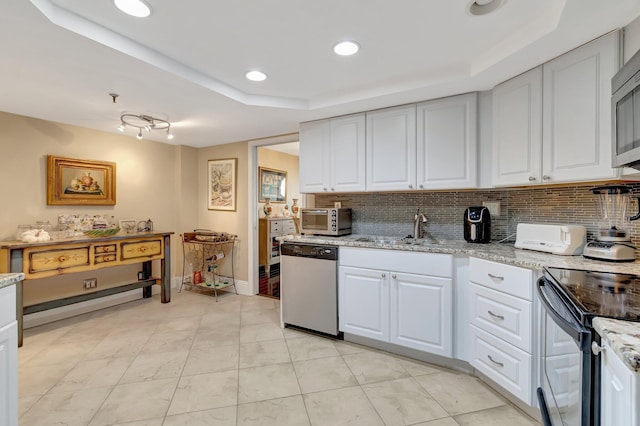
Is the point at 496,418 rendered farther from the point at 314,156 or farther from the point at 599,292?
the point at 314,156

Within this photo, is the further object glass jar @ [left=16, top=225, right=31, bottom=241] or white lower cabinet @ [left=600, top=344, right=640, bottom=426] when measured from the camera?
glass jar @ [left=16, top=225, right=31, bottom=241]

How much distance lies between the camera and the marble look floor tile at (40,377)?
1959 mm

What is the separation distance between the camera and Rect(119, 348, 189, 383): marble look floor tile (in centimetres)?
212

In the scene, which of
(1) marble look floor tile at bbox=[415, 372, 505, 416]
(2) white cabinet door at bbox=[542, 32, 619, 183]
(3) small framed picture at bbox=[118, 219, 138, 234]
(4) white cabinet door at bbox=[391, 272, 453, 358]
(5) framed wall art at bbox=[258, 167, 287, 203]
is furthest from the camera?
(5) framed wall art at bbox=[258, 167, 287, 203]

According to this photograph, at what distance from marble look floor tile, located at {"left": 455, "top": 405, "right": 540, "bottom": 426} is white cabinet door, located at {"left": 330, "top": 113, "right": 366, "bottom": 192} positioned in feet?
6.00

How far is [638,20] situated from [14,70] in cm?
361

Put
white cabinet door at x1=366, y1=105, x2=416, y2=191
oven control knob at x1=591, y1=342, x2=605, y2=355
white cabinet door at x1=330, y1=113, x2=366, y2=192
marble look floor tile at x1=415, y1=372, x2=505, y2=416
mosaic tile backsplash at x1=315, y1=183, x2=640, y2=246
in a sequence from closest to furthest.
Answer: oven control knob at x1=591, y1=342, x2=605, y2=355 < marble look floor tile at x1=415, y1=372, x2=505, y2=416 < mosaic tile backsplash at x1=315, y1=183, x2=640, y2=246 < white cabinet door at x1=366, y1=105, x2=416, y2=191 < white cabinet door at x1=330, y1=113, x2=366, y2=192

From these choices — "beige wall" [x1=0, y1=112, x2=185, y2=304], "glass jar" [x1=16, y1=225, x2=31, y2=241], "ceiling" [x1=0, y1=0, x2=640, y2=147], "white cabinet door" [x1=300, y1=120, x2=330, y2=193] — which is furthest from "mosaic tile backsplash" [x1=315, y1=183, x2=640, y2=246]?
"glass jar" [x1=16, y1=225, x2=31, y2=241]

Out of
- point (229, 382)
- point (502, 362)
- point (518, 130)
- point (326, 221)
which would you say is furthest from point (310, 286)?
point (518, 130)

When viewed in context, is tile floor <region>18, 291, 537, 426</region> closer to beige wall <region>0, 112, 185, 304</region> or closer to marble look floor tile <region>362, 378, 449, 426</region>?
marble look floor tile <region>362, 378, 449, 426</region>

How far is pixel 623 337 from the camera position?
771 millimetres

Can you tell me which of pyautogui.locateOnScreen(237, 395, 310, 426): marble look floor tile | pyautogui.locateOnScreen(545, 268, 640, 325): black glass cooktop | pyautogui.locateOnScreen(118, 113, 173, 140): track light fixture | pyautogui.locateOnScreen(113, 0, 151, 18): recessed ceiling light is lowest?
pyautogui.locateOnScreen(237, 395, 310, 426): marble look floor tile

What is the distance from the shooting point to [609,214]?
1.90 m

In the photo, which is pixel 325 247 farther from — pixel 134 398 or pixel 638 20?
pixel 638 20
